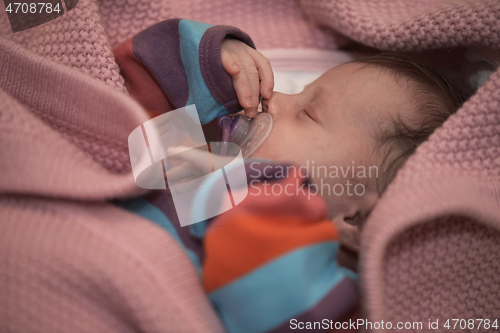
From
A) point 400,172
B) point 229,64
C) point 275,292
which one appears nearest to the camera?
point 275,292

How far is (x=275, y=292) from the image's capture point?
530mm

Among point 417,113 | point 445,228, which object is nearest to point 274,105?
point 417,113

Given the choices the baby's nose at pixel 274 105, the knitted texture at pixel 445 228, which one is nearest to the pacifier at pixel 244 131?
the baby's nose at pixel 274 105

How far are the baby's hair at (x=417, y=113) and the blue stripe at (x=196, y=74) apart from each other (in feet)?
1.22

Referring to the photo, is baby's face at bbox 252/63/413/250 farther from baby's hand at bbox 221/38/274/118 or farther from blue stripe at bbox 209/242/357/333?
blue stripe at bbox 209/242/357/333

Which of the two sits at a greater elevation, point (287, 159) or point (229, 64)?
point (229, 64)

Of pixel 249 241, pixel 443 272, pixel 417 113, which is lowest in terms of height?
pixel 443 272

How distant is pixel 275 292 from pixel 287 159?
274mm

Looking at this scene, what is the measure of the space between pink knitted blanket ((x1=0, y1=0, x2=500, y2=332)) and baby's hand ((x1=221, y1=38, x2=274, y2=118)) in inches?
9.6

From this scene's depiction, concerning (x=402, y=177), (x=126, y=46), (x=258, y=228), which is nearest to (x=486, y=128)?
(x=402, y=177)

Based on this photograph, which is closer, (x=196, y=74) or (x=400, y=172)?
(x=400, y=172)

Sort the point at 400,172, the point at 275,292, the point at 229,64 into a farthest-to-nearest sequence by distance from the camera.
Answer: the point at 229,64
the point at 400,172
the point at 275,292

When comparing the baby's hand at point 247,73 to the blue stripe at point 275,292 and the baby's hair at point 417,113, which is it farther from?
the blue stripe at point 275,292

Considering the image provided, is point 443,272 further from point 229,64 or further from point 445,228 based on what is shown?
point 229,64
